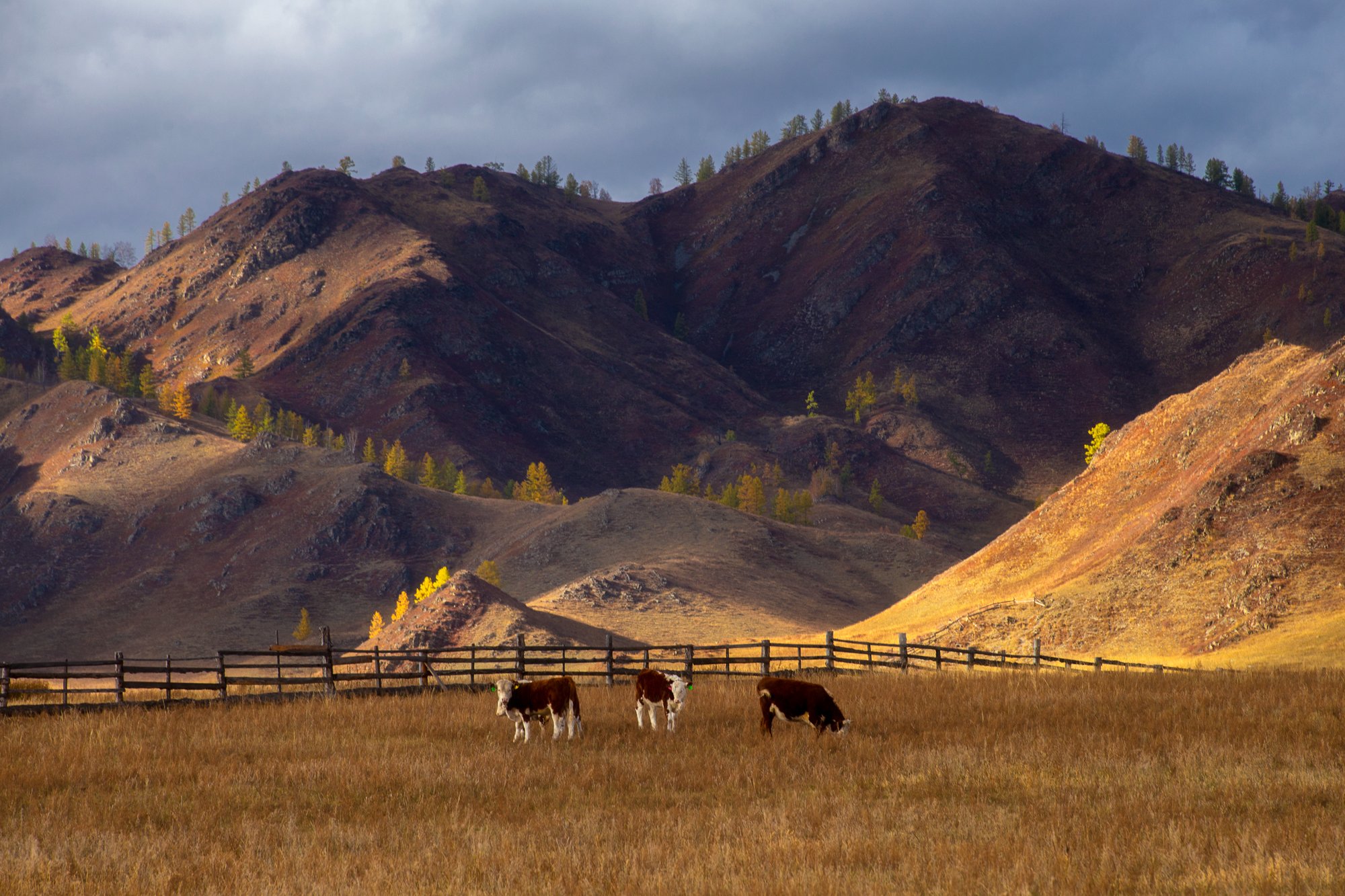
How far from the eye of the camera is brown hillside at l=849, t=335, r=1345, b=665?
159 ft

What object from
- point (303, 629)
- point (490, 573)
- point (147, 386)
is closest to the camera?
point (303, 629)

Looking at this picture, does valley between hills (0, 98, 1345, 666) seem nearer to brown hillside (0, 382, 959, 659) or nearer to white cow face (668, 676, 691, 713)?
brown hillside (0, 382, 959, 659)

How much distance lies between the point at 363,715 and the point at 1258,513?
4822 centimetres

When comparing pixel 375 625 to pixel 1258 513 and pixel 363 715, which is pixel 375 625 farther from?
pixel 363 715

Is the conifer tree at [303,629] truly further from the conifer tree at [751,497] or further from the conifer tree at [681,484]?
the conifer tree at [751,497]

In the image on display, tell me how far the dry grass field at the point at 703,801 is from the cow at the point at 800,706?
1.40ft

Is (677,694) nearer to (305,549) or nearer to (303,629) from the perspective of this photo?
(303,629)

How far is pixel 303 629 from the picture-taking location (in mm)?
103312

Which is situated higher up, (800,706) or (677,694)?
(677,694)

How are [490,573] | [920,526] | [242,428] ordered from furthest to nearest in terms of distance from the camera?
[242,428]
[920,526]
[490,573]

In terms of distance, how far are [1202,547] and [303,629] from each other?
8061cm

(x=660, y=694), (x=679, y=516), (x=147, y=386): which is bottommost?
(x=660, y=694)

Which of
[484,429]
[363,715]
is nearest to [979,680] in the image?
[363,715]

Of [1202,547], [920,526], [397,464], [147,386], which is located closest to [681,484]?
[920,526]
